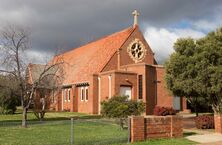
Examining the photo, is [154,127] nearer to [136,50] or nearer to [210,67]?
[210,67]

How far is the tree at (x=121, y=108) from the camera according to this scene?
2130 cm

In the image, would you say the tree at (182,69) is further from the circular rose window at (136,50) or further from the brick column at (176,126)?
the circular rose window at (136,50)

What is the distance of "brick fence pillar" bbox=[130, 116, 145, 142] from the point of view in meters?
16.3

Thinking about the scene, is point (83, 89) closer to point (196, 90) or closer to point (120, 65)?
point (120, 65)

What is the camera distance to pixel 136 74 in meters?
39.7

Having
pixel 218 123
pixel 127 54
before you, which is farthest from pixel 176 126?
pixel 127 54

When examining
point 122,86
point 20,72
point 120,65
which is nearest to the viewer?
point 20,72

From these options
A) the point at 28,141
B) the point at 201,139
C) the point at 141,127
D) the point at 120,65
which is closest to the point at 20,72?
the point at 28,141

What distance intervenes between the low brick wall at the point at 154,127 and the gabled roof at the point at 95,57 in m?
23.8

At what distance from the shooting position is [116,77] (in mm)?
Result: 38188

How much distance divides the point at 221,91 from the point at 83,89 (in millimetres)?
23281

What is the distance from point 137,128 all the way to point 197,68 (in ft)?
29.8

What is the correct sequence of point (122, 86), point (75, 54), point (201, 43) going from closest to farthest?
point (201, 43), point (122, 86), point (75, 54)

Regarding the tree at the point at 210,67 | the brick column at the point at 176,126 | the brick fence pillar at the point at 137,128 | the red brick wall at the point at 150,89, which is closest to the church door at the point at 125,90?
the red brick wall at the point at 150,89
